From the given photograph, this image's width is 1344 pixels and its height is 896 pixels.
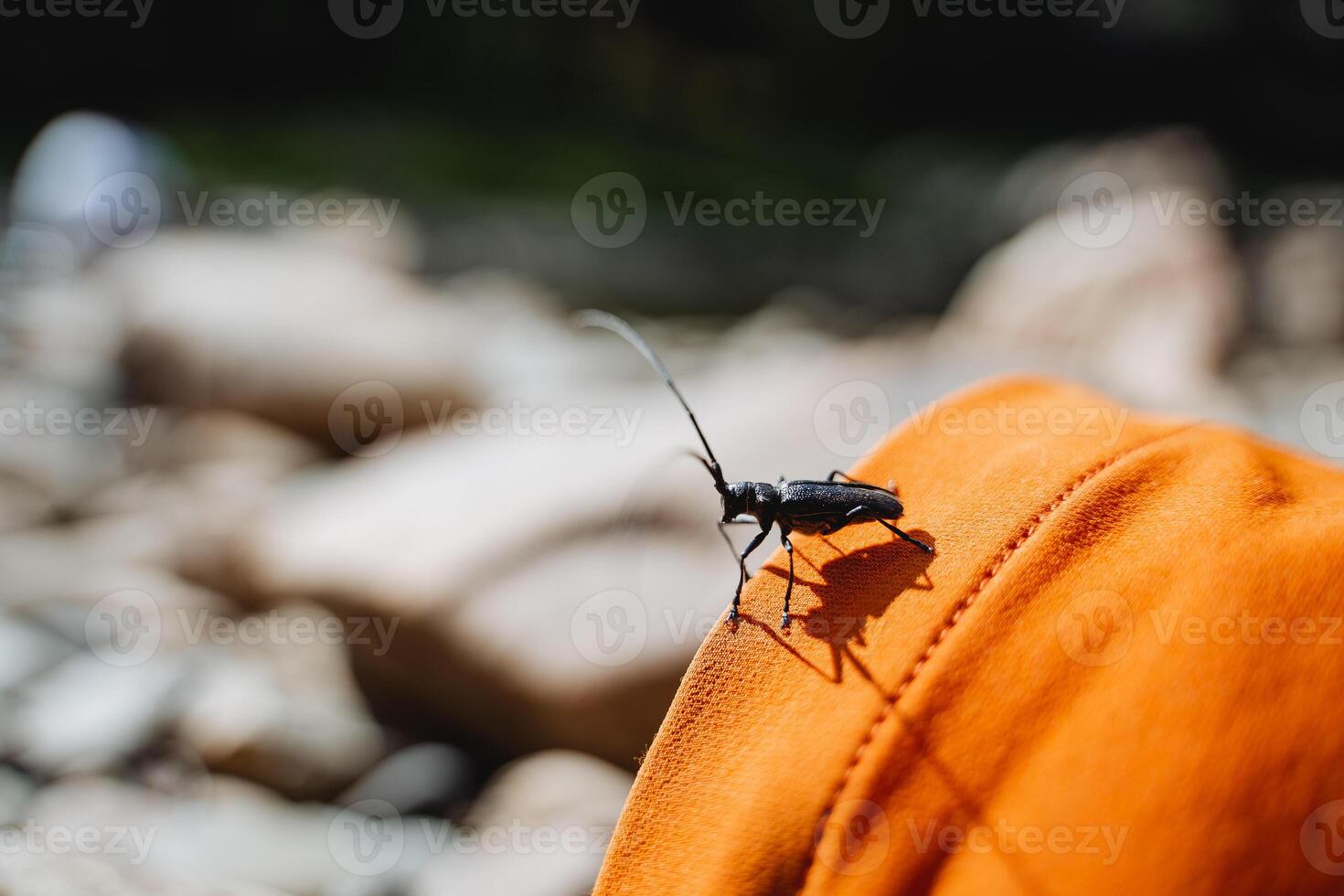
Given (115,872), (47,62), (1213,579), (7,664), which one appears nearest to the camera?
(1213,579)

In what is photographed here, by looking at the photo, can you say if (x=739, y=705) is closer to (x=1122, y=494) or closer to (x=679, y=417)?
(x=1122, y=494)

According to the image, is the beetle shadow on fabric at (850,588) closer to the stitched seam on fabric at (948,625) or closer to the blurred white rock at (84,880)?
the stitched seam on fabric at (948,625)

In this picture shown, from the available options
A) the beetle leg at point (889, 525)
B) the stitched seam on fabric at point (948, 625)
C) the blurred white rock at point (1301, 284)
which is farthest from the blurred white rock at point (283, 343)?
the blurred white rock at point (1301, 284)

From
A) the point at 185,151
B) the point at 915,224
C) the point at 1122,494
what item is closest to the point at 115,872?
the point at 1122,494

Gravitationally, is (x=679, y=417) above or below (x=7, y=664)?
above

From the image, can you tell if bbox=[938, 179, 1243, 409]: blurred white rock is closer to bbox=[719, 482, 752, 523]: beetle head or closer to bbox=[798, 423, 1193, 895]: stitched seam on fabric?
bbox=[719, 482, 752, 523]: beetle head

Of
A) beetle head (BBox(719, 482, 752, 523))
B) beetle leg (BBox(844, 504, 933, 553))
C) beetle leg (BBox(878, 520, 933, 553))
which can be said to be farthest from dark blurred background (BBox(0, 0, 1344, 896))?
beetle leg (BBox(878, 520, 933, 553))
